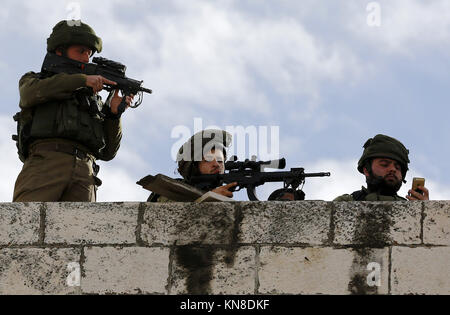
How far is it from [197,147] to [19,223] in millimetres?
1863

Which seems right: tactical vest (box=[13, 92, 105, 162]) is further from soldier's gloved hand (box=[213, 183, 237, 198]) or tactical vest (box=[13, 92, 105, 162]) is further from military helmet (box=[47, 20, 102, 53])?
soldier's gloved hand (box=[213, 183, 237, 198])

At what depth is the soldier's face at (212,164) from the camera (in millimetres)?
8195

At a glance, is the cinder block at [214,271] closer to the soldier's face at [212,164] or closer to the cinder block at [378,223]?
the cinder block at [378,223]

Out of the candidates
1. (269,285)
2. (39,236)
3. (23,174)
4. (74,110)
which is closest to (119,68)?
(74,110)

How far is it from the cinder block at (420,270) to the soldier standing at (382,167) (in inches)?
52.7

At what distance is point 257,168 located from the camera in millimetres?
8336

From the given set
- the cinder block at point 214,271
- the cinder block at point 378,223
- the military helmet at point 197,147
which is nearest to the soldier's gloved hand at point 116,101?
the military helmet at point 197,147

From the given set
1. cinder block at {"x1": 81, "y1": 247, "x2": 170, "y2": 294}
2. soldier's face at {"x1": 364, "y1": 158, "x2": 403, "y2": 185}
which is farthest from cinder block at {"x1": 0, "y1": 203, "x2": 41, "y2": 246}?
soldier's face at {"x1": 364, "y1": 158, "x2": 403, "y2": 185}

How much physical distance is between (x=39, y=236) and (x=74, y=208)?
281 mm

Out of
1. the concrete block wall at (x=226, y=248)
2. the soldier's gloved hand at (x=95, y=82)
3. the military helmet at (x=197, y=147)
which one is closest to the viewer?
the concrete block wall at (x=226, y=248)

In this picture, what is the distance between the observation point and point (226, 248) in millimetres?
6715

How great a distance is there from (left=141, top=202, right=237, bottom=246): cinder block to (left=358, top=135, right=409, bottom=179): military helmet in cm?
185

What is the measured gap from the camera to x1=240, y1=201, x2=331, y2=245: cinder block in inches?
263

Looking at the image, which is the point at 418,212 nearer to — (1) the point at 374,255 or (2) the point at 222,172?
(1) the point at 374,255
